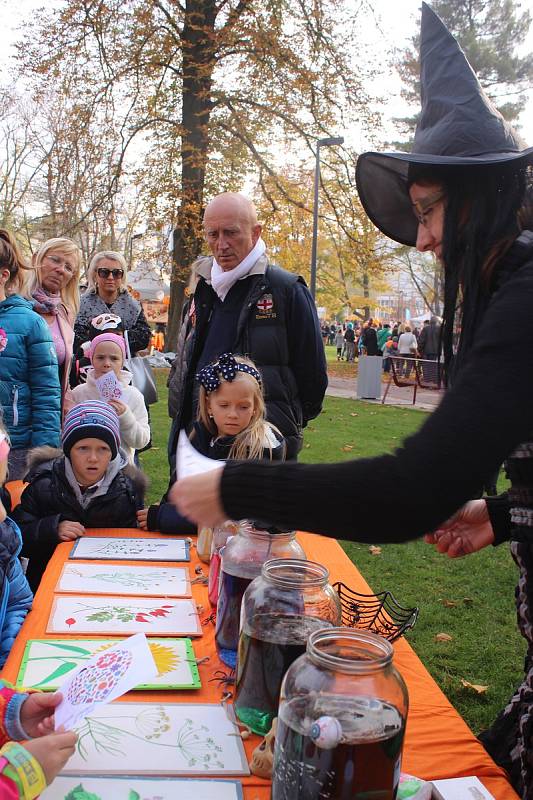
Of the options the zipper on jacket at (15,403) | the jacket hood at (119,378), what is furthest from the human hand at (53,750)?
the jacket hood at (119,378)

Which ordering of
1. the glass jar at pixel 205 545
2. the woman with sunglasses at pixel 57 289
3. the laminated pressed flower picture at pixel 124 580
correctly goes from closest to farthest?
the laminated pressed flower picture at pixel 124 580 → the glass jar at pixel 205 545 → the woman with sunglasses at pixel 57 289

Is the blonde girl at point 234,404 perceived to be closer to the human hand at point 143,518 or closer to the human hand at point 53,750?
the human hand at point 143,518

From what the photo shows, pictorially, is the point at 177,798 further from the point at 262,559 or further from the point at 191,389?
the point at 191,389

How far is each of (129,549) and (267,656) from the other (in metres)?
1.31

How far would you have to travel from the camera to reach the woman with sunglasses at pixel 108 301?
16.8 feet

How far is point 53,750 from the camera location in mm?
1093

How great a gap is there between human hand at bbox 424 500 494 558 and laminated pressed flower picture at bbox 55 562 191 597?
788 millimetres

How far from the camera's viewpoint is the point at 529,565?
4.08 ft

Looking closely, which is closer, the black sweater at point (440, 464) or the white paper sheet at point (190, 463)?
the black sweater at point (440, 464)

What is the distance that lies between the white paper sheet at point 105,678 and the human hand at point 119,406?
3021mm

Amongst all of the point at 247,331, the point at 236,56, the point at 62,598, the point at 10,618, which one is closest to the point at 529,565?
the point at 62,598

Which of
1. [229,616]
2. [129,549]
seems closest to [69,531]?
[129,549]

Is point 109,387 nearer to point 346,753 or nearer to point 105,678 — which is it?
point 105,678

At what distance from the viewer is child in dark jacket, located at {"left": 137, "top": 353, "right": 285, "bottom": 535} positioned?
2709mm
